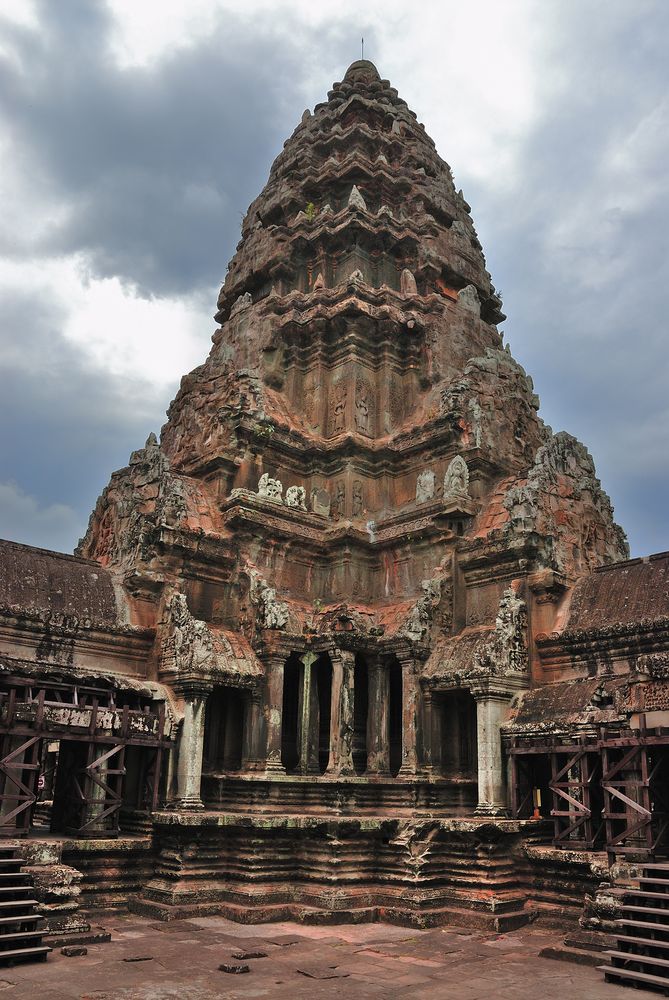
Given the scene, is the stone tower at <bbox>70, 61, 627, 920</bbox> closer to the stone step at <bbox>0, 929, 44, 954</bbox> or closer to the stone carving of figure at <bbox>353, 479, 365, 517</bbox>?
the stone carving of figure at <bbox>353, 479, 365, 517</bbox>

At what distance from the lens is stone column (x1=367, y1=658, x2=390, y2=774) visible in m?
17.7

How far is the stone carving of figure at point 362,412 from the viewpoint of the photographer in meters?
22.2

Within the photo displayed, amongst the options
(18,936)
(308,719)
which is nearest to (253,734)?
(308,719)

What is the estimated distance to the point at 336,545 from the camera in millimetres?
20438

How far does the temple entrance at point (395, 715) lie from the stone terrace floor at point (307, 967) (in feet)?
17.3

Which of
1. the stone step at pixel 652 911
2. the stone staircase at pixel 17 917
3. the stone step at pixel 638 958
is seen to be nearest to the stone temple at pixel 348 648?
the stone staircase at pixel 17 917

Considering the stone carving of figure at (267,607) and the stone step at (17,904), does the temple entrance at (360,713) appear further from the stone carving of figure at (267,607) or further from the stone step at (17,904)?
the stone step at (17,904)

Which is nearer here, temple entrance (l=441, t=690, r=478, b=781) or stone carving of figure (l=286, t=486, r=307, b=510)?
temple entrance (l=441, t=690, r=478, b=781)

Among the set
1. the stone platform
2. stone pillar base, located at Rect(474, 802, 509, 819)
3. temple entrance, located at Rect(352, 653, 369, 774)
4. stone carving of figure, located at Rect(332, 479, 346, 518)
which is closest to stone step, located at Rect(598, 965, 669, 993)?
the stone platform

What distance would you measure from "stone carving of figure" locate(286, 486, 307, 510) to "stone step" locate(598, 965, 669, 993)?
41.8ft

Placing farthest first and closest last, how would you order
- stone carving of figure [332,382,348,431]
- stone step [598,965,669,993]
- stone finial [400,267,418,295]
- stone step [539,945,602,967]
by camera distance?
1. stone finial [400,267,418,295]
2. stone carving of figure [332,382,348,431]
3. stone step [539,945,602,967]
4. stone step [598,965,669,993]

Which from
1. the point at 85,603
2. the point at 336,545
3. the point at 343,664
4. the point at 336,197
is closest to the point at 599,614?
the point at 343,664

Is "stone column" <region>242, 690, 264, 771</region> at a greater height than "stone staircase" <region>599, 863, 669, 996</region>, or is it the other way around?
"stone column" <region>242, 690, 264, 771</region>

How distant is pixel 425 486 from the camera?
20703mm
